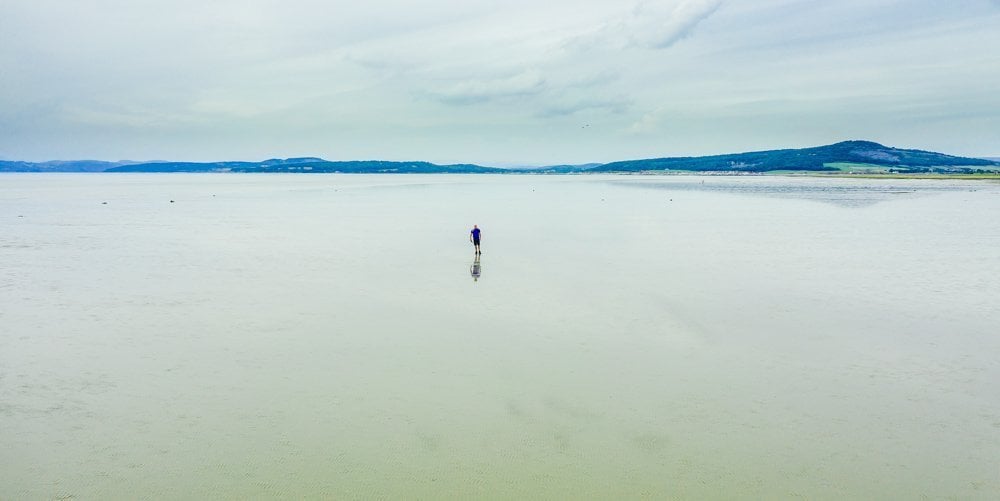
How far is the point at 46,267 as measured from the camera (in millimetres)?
26125

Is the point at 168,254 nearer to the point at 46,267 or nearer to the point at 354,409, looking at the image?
the point at 46,267

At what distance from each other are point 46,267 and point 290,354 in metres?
18.8

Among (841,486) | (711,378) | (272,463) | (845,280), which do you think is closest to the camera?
(841,486)

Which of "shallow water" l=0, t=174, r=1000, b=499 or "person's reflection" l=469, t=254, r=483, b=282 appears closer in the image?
"shallow water" l=0, t=174, r=1000, b=499

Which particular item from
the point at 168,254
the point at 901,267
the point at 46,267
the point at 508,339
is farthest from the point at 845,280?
the point at 46,267

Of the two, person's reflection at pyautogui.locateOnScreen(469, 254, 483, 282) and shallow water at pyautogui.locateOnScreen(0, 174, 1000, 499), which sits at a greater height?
person's reflection at pyautogui.locateOnScreen(469, 254, 483, 282)

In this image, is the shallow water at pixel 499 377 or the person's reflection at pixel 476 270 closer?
the shallow water at pixel 499 377

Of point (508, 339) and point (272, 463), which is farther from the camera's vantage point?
point (508, 339)

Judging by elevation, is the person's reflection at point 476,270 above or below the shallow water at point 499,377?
above

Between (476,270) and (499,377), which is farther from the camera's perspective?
(476,270)

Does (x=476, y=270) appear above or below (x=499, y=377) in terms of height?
above

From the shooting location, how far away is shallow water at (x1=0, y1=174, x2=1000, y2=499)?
9.12 meters

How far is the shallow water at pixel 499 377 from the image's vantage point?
29.9 feet

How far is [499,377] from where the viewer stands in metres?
13.0
